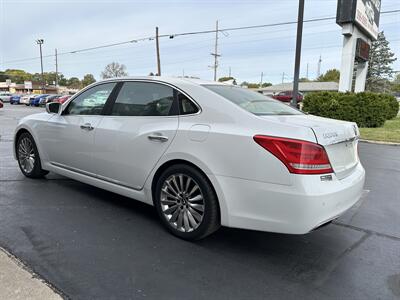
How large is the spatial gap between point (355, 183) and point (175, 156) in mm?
1681

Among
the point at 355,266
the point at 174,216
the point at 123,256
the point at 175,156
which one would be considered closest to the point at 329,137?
the point at 355,266

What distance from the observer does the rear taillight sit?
278cm

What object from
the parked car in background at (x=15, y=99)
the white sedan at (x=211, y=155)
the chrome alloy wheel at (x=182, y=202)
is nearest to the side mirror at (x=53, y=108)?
the white sedan at (x=211, y=155)

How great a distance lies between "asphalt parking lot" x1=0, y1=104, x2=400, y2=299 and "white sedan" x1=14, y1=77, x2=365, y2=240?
0.32m

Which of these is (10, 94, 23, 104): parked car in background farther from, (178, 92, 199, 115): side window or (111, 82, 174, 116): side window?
(178, 92, 199, 115): side window

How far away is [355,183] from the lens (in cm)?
326

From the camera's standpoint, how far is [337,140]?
3.06m

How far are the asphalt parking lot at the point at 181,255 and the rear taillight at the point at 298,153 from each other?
2.89 ft

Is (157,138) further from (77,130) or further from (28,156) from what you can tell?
(28,156)

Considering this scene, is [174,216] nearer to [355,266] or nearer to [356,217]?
[355,266]

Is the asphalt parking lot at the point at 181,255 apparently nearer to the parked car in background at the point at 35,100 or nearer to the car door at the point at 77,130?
the car door at the point at 77,130

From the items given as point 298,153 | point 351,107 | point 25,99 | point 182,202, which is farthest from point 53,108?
point 25,99

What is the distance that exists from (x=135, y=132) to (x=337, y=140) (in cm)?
200

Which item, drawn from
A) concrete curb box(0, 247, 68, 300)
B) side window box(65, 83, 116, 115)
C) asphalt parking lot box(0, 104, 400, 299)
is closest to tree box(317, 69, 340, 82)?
side window box(65, 83, 116, 115)
